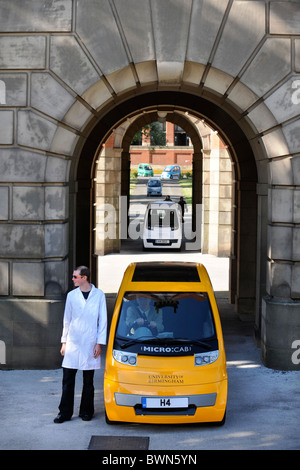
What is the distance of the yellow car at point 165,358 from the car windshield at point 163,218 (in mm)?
18861

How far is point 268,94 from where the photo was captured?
436 inches

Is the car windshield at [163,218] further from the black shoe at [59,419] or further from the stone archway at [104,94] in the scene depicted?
the black shoe at [59,419]

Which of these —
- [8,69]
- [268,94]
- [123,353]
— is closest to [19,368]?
[123,353]

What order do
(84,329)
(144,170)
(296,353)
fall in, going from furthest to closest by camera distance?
(144,170) < (296,353) < (84,329)

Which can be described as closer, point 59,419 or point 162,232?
point 59,419

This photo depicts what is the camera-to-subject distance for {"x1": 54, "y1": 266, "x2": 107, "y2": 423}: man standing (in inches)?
349

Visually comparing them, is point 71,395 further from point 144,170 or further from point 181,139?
point 181,139

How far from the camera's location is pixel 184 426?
881 centimetres

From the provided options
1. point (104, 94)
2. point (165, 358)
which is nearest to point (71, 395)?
point (165, 358)

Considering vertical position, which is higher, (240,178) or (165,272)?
(240,178)

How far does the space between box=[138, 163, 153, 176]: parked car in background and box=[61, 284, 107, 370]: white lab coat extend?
216 feet

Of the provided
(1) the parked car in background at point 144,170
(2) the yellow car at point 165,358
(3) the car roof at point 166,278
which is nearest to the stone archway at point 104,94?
(3) the car roof at point 166,278

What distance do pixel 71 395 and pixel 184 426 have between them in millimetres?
1397
